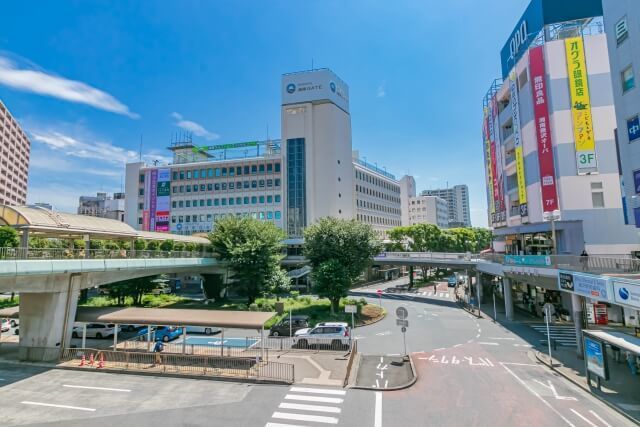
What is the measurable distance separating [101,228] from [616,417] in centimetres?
3507

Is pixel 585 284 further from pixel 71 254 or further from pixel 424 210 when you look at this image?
pixel 424 210

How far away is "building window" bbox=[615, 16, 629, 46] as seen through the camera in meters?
22.4

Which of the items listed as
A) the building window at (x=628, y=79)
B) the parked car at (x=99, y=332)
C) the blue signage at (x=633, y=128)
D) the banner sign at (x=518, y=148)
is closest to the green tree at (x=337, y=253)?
the banner sign at (x=518, y=148)

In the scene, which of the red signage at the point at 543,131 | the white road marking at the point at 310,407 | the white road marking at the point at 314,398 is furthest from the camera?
the red signage at the point at 543,131

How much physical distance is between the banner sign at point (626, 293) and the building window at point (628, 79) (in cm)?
1394

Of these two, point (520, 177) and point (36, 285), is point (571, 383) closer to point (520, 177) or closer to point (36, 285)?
point (520, 177)

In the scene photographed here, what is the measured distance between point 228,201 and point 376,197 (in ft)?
124

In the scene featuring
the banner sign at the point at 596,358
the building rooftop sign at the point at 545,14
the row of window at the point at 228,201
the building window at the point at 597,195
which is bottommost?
the banner sign at the point at 596,358

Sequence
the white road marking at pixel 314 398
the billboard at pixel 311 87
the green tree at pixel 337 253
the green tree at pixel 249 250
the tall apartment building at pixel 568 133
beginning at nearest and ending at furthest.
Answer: the white road marking at pixel 314 398
the tall apartment building at pixel 568 133
the green tree at pixel 337 253
the green tree at pixel 249 250
the billboard at pixel 311 87

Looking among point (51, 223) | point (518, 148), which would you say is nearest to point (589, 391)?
point (518, 148)

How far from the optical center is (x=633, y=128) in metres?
22.2

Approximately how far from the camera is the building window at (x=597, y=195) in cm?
→ 2998

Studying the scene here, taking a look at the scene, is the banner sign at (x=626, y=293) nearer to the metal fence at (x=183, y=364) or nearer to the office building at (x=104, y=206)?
the metal fence at (x=183, y=364)

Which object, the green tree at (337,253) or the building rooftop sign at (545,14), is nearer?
the building rooftop sign at (545,14)
